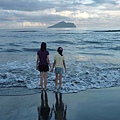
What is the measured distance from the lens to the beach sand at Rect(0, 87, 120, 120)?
6020 millimetres

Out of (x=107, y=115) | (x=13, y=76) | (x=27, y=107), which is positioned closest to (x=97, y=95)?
(x=107, y=115)

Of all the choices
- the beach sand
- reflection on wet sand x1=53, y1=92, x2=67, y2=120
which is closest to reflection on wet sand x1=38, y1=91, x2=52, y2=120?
the beach sand

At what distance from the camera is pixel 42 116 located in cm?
602

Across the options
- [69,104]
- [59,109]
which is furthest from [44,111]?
[69,104]

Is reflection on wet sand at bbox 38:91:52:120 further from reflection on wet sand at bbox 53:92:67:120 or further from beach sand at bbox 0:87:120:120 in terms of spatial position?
reflection on wet sand at bbox 53:92:67:120

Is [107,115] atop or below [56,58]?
below

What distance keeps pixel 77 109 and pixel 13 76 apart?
5.97m

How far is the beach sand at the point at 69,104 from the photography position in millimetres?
6020


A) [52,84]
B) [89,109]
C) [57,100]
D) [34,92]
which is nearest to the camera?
[89,109]

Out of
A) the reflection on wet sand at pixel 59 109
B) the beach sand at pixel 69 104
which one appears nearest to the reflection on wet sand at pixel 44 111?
the beach sand at pixel 69 104

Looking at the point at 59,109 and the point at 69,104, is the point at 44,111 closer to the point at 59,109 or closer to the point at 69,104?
the point at 59,109

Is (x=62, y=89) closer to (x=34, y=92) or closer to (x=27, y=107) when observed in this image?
(x=34, y=92)

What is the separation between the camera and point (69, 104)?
7012 millimetres

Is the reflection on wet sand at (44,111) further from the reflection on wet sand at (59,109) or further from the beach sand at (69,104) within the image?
the reflection on wet sand at (59,109)
